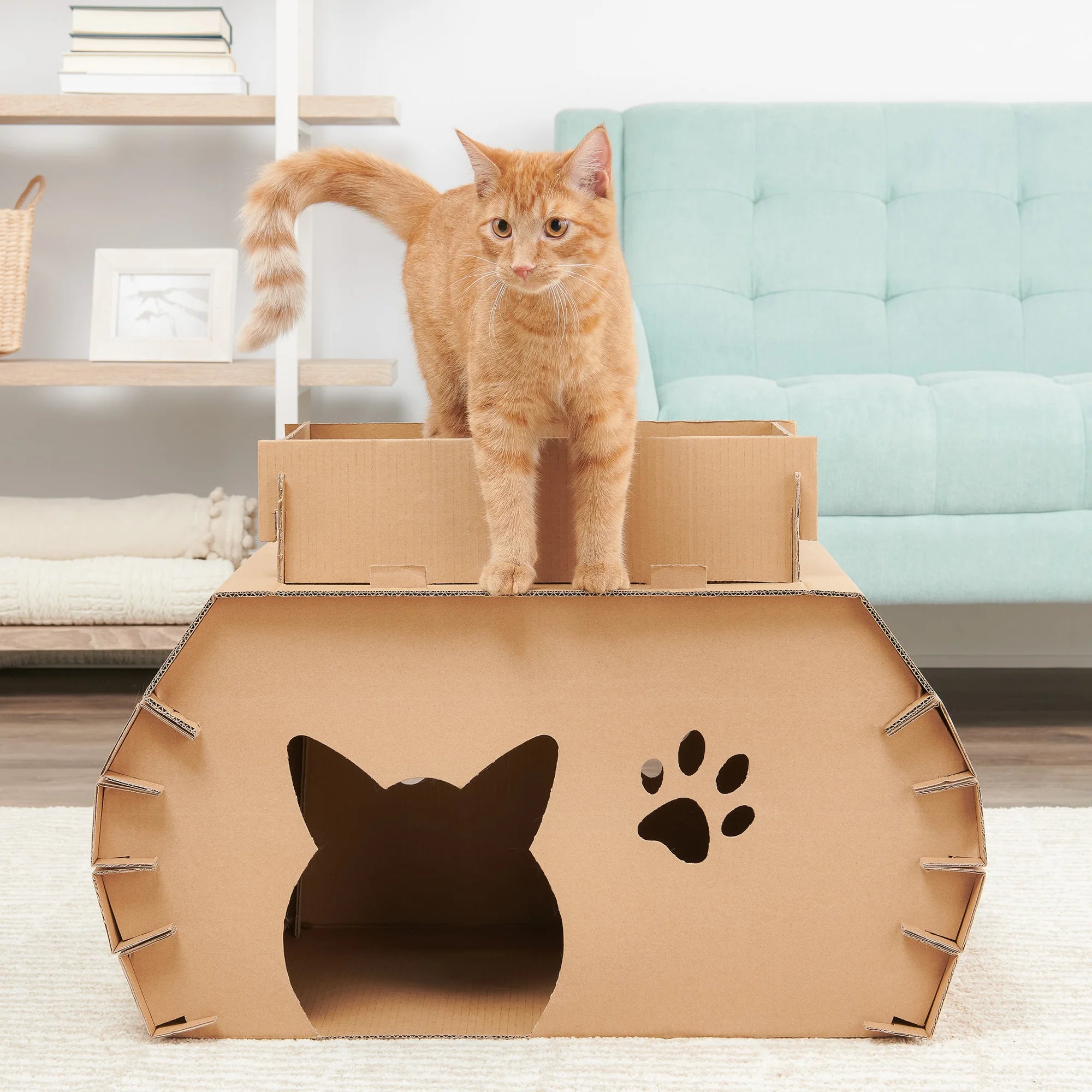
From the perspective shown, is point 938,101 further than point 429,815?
Yes

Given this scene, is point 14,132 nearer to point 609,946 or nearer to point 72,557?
point 72,557

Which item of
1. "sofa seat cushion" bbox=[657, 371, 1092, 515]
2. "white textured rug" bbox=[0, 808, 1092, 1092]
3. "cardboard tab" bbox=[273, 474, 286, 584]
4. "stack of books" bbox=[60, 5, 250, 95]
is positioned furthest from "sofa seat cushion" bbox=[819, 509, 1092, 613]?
"stack of books" bbox=[60, 5, 250, 95]

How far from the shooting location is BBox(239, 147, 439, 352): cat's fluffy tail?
3.49 feet

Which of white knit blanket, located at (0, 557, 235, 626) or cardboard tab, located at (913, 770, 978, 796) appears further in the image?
white knit blanket, located at (0, 557, 235, 626)

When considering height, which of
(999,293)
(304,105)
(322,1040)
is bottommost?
(322,1040)

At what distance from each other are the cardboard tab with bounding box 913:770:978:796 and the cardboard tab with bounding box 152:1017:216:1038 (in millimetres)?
586

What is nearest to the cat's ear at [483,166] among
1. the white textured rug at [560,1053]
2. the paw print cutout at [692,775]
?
the paw print cutout at [692,775]

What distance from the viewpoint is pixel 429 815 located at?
1122mm

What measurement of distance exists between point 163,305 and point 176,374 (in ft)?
0.85

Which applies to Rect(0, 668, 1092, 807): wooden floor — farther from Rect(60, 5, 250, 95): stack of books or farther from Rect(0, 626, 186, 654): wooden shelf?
Rect(60, 5, 250, 95): stack of books

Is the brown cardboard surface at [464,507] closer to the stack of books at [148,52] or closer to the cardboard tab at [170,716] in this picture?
the cardboard tab at [170,716]

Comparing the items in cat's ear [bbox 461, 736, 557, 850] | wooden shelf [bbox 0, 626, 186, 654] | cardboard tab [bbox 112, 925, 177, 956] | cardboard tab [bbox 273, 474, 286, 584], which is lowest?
cardboard tab [bbox 112, 925, 177, 956]

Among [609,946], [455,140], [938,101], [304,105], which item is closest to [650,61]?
[455,140]

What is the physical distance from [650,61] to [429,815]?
173 centimetres
